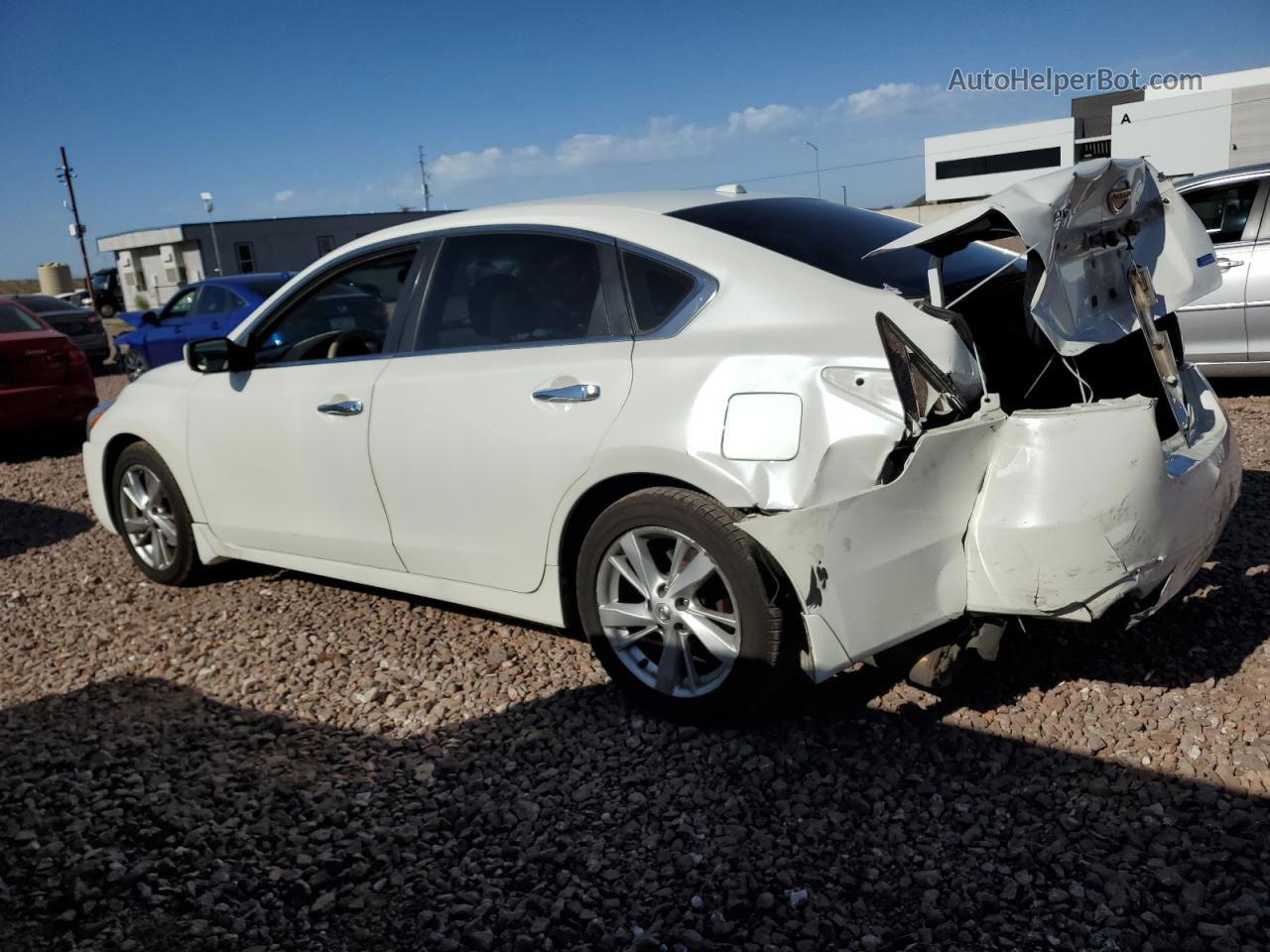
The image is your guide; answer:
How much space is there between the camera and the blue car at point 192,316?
12.3 m

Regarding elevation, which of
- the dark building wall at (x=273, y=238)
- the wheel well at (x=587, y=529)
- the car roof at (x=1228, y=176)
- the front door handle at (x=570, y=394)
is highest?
the dark building wall at (x=273, y=238)

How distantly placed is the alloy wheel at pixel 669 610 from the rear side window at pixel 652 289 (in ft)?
2.25

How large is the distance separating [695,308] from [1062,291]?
109cm

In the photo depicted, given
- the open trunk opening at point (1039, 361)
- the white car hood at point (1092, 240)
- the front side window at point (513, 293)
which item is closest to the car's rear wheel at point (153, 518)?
the front side window at point (513, 293)

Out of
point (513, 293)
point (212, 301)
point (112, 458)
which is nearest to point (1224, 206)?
point (513, 293)

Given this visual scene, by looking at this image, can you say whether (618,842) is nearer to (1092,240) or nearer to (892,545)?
(892,545)

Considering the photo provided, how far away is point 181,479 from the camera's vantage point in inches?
197

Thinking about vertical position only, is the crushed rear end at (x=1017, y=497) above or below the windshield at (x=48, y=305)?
below

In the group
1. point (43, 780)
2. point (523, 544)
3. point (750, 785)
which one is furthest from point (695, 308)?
point (43, 780)

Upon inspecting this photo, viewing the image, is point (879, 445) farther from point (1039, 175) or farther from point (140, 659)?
point (140, 659)

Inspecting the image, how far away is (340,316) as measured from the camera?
4680mm

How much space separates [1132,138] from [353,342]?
62.9 meters

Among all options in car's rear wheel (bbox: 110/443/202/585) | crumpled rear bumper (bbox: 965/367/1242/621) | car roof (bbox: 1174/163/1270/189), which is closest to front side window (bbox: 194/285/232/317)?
car's rear wheel (bbox: 110/443/202/585)

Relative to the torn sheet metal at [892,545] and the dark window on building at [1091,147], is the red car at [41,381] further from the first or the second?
the dark window on building at [1091,147]
